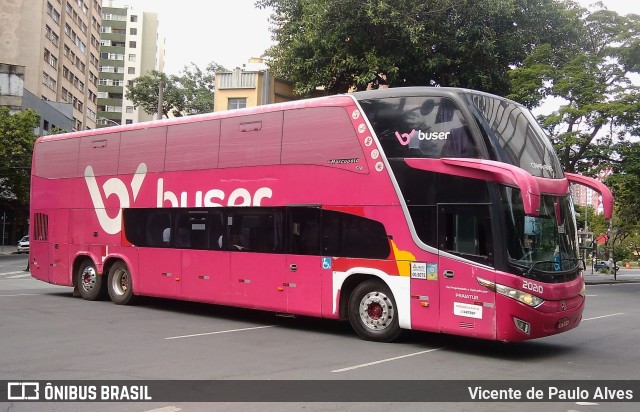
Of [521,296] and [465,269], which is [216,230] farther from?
[521,296]

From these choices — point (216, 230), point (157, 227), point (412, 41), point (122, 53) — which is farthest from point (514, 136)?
point (122, 53)

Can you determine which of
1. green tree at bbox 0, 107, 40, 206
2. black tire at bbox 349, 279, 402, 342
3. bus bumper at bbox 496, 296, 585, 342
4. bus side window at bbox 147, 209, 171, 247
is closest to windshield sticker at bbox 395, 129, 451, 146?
black tire at bbox 349, 279, 402, 342

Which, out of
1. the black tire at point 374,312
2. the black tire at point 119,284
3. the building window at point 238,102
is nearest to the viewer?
the black tire at point 374,312

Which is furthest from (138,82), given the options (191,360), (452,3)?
(191,360)

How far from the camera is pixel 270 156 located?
1154 centimetres

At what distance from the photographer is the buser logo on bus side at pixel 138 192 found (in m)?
11.9

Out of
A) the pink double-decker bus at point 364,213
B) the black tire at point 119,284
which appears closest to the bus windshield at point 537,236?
the pink double-decker bus at point 364,213

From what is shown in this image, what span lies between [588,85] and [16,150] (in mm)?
33800

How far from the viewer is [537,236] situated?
29.0 ft

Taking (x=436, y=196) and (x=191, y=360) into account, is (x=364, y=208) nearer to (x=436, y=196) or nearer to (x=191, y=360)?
(x=436, y=196)

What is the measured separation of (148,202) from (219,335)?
15.4 ft

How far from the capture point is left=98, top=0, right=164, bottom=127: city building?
102 m

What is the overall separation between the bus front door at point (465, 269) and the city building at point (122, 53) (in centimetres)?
9919

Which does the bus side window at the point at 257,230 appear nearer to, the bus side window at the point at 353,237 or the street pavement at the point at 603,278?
the bus side window at the point at 353,237
